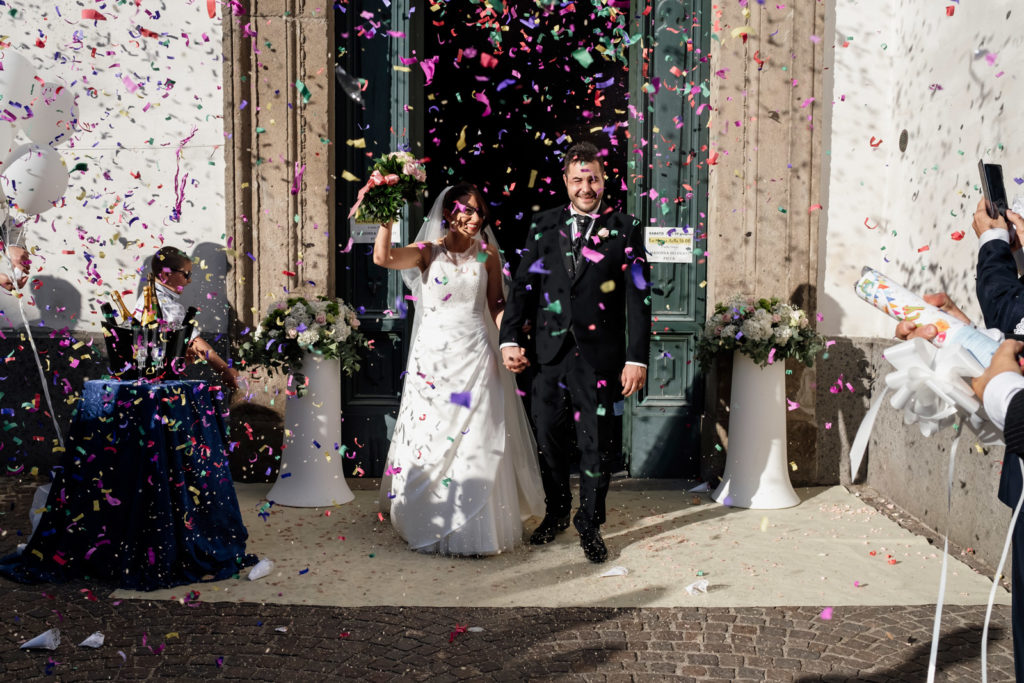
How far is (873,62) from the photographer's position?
6062 mm

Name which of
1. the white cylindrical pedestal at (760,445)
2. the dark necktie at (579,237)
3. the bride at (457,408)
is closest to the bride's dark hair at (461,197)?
the bride at (457,408)

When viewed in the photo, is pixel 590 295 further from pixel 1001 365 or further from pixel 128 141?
pixel 128 141

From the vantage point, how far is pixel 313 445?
5.51 meters

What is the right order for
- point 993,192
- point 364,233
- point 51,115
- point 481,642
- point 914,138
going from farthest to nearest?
point 364,233 < point 914,138 < point 51,115 < point 481,642 < point 993,192

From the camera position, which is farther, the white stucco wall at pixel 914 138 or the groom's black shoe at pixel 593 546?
the white stucco wall at pixel 914 138

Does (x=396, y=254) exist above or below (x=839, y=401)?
above

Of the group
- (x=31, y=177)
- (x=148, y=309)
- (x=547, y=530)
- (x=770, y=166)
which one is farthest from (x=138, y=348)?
(x=770, y=166)

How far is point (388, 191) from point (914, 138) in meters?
3.59

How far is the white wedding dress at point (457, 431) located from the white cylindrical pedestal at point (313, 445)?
810mm

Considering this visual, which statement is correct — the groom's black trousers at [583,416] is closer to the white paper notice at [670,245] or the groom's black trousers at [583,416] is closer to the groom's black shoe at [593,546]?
the groom's black shoe at [593,546]

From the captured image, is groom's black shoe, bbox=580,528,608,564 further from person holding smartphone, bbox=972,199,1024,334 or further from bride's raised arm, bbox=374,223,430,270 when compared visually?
person holding smartphone, bbox=972,199,1024,334

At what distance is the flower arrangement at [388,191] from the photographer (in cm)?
446

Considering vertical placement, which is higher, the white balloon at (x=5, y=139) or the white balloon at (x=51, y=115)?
the white balloon at (x=51, y=115)

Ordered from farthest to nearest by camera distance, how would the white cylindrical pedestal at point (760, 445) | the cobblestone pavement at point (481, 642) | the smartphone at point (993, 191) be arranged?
the white cylindrical pedestal at point (760, 445) < the cobblestone pavement at point (481, 642) < the smartphone at point (993, 191)
